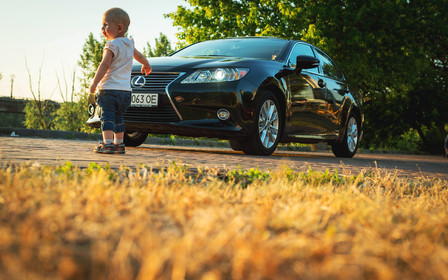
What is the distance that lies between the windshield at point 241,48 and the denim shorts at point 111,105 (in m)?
2.32

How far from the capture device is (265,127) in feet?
21.5

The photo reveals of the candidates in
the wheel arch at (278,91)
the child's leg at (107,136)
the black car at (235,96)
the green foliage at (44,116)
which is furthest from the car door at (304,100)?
the green foliage at (44,116)

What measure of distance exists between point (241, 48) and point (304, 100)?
117 cm

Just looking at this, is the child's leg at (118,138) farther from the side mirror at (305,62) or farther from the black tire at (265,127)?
the side mirror at (305,62)

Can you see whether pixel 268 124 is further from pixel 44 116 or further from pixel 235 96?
pixel 44 116

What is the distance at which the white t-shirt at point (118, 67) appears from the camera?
5203mm

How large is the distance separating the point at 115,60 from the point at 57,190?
10.6 feet

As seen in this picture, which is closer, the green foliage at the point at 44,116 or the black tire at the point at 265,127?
the black tire at the point at 265,127

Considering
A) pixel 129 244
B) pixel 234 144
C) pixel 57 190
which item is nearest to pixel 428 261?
pixel 129 244

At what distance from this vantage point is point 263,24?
65.6 feet

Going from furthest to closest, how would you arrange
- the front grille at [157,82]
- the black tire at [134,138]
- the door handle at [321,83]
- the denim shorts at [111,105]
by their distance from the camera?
the door handle at [321,83] < the black tire at [134,138] < the front grille at [157,82] < the denim shorts at [111,105]

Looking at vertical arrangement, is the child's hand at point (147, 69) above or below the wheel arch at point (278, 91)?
above

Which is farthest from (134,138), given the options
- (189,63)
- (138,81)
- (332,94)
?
(332,94)

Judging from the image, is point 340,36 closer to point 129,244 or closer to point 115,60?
point 115,60
